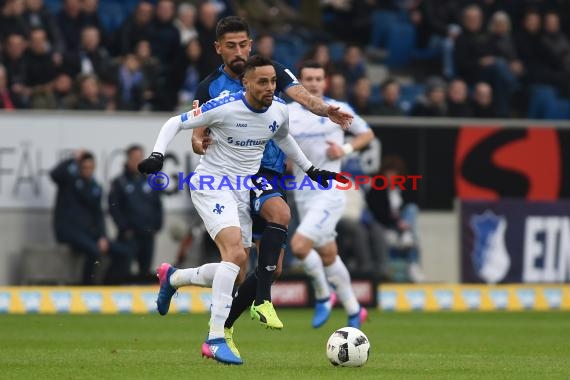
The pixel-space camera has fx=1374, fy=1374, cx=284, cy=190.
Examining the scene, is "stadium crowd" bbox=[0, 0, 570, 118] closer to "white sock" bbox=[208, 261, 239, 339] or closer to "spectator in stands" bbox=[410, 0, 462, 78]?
"spectator in stands" bbox=[410, 0, 462, 78]

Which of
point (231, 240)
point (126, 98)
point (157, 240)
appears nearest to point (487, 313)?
point (157, 240)

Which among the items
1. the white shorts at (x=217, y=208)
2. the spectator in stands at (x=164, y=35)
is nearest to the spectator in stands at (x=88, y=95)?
the spectator in stands at (x=164, y=35)

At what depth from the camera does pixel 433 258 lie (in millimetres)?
19672

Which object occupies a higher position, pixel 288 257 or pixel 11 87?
pixel 11 87

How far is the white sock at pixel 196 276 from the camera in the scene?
10.8 metres

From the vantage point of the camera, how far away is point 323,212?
13984mm

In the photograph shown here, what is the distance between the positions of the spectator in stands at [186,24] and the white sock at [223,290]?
10.4 meters

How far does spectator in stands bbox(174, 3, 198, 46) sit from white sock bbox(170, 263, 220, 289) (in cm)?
953

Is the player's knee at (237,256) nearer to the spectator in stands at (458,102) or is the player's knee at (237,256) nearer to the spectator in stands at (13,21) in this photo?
the spectator in stands at (13,21)

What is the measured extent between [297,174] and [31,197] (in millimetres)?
5173

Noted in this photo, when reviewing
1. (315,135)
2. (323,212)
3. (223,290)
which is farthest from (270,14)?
(223,290)

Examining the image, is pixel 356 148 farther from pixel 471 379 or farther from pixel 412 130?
pixel 412 130

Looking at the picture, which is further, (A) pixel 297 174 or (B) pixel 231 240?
(A) pixel 297 174

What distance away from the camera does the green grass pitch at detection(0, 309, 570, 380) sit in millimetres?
9469
